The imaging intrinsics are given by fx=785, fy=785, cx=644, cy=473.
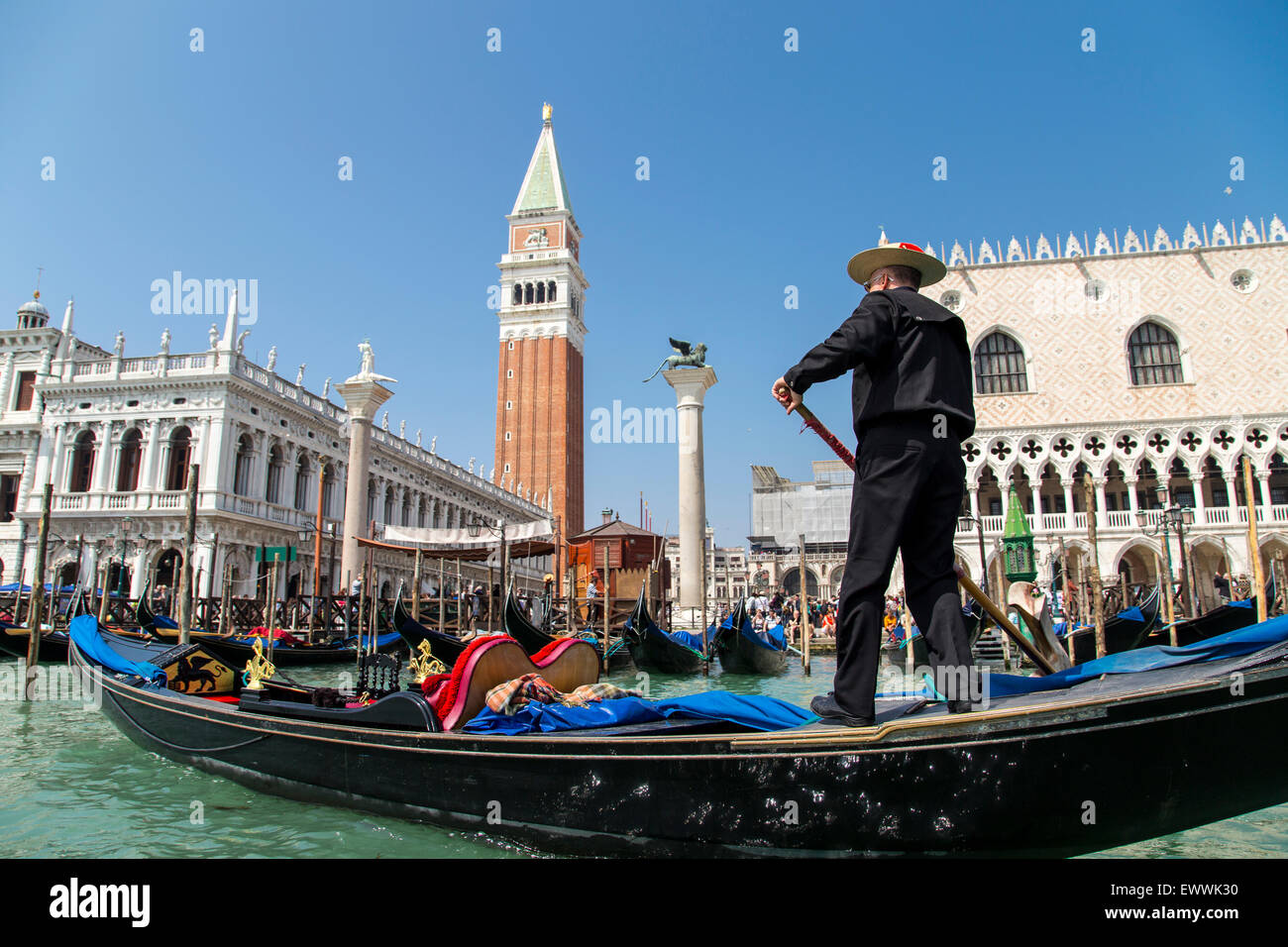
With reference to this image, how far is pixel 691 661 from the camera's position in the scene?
11.1 meters

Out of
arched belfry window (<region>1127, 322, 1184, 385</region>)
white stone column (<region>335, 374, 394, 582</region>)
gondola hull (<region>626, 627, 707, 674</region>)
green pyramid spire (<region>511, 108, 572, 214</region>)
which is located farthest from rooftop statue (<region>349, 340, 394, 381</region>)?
green pyramid spire (<region>511, 108, 572, 214</region>)

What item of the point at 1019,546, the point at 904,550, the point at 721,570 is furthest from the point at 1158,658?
the point at 721,570

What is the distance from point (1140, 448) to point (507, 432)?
27.6 metres

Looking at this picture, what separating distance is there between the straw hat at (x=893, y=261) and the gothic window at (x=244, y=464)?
1872 centimetres

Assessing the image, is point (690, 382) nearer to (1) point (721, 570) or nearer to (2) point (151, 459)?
(2) point (151, 459)

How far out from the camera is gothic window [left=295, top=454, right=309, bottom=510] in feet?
66.9

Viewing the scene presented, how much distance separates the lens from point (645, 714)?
2531mm

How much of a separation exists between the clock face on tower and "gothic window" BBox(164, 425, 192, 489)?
2629 centimetres

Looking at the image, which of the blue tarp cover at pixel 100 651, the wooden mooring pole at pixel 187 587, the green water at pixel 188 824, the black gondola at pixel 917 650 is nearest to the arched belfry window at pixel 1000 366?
the black gondola at pixel 917 650

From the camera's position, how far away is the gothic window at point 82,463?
725 inches

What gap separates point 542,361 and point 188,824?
3699 cm

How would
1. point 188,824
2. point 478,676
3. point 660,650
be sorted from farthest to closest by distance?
point 660,650, point 188,824, point 478,676
